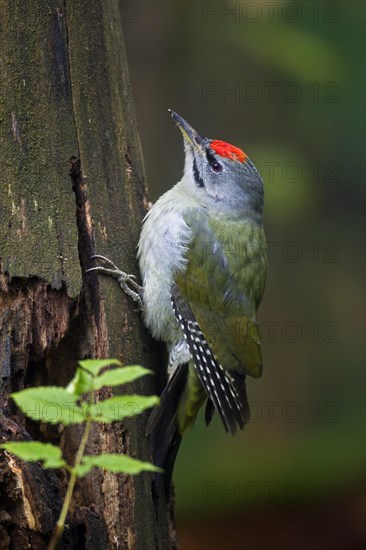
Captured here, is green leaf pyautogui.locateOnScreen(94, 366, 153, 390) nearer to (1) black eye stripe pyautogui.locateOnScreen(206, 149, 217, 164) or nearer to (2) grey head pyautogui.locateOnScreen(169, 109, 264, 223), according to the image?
(2) grey head pyautogui.locateOnScreen(169, 109, 264, 223)

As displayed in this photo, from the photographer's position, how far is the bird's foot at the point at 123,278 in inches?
141

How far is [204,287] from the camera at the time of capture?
419 centimetres

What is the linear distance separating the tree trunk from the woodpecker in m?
0.19

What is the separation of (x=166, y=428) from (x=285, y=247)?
13.7 ft

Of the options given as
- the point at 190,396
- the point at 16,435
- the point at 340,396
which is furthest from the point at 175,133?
the point at 16,435

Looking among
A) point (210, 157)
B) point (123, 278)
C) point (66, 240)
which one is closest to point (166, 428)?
point (123, 278)

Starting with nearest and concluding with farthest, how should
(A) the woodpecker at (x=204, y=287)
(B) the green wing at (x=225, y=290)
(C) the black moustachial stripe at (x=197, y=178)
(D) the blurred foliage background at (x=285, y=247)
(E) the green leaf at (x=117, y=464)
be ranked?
(E) the green leaf at (x=117, y=464), (A) the woodpecker at (x=204, y=287), (B) the green wing at (x=225, y=290), (C) the black moustachial stripe at (x=197, y=178), (D) the blurred foliage background at (x=285, y=247)

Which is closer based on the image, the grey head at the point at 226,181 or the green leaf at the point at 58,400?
the green leaf at the point at 58,400

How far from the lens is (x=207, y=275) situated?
4207 millimetres

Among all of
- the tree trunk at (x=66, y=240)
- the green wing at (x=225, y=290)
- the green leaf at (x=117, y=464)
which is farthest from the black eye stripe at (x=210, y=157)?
the green leaf at (x=117, y=464)

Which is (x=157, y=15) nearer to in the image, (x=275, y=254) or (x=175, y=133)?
(x=175, y=133)

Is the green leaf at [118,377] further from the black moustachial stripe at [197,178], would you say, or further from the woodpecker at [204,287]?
the black moustachial stripe at [197,178]

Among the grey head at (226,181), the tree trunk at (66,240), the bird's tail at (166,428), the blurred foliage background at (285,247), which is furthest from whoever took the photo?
the blurred foliage background at (285,247)

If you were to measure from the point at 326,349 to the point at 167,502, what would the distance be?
164 inches
